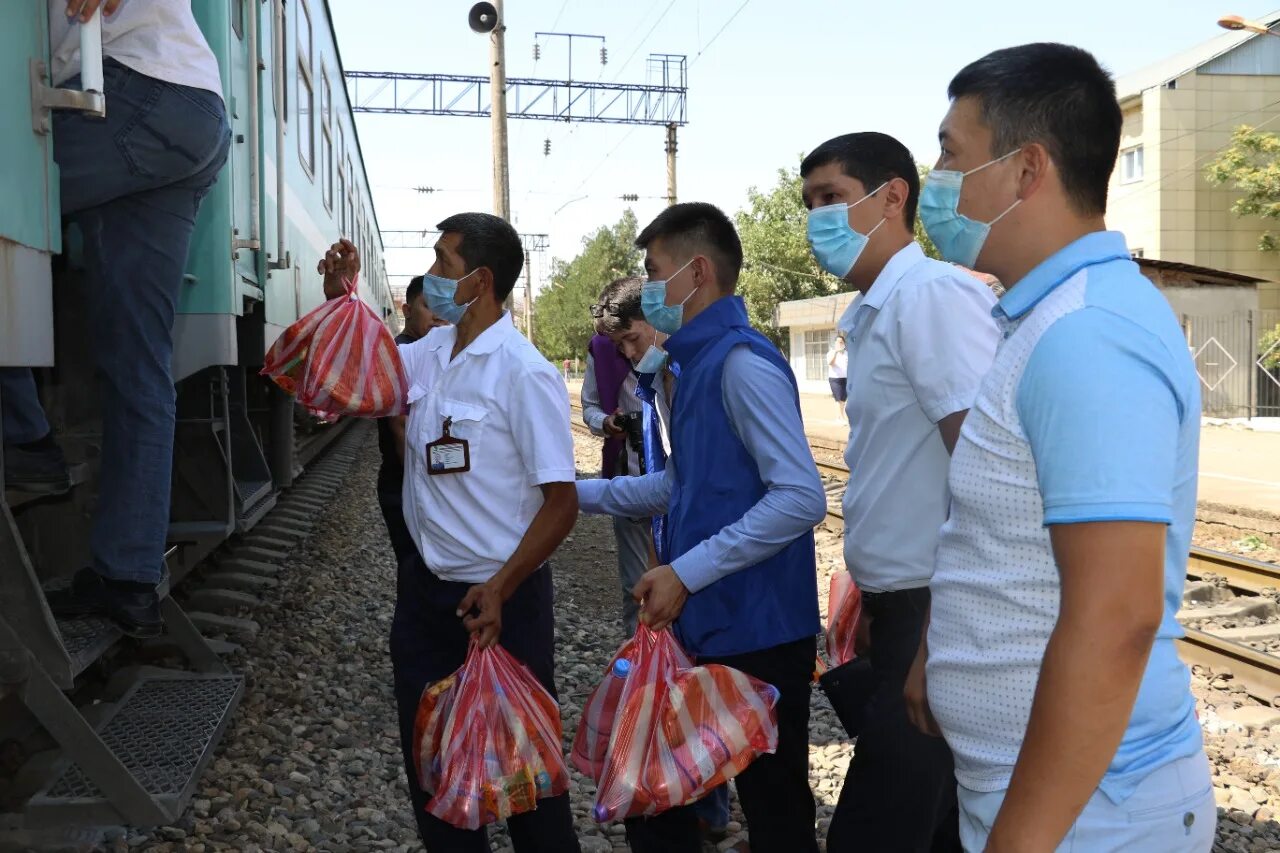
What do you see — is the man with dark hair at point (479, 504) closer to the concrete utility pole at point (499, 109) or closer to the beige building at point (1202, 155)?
the concrete utility pole at point (499, 109)

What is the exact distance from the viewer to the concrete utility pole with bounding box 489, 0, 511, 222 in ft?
51.2

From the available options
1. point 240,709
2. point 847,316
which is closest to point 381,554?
point 240,709

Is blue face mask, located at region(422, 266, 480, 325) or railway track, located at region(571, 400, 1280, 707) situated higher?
blue face mask, located at region(422, 266, 480, 325)

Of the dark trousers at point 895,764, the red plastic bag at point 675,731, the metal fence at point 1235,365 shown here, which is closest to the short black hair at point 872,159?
the dark trousers at point 895,764

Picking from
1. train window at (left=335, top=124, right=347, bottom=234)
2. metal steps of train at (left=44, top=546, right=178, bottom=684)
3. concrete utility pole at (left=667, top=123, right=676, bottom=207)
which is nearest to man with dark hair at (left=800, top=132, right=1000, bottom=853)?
metal steps of train at (left=44, top=546, right=178, bottom=684)

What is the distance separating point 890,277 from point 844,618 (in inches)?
33.7

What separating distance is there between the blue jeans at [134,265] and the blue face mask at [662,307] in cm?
131

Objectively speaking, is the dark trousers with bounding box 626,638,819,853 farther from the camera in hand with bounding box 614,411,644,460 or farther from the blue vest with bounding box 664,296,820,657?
the camera in hand with bounding box 614,411,644,460

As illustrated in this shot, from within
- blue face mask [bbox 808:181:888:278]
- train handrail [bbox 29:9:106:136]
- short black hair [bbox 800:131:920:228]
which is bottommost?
blue face mask [bbox 808:181:888:278]

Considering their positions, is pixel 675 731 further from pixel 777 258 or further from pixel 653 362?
pixel 777 258

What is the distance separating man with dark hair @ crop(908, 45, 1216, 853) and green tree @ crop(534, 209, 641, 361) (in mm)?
75832

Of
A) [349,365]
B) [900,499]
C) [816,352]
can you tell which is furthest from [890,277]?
[816,352]

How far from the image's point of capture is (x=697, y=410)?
9.70ft

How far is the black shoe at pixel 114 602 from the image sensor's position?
3.21 meters
